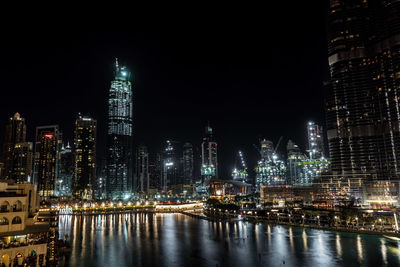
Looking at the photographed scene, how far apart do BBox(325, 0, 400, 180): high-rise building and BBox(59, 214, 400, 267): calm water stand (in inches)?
2185

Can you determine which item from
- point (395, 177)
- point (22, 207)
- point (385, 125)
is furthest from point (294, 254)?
point (385, 125)

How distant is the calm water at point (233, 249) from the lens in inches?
1676

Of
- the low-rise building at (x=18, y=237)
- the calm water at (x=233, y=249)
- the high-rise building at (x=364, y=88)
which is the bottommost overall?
the calm water at (x=233, y=249)

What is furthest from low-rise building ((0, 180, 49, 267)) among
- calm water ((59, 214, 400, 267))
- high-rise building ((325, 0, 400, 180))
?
high-rise building ((325, 0, 400, 180))

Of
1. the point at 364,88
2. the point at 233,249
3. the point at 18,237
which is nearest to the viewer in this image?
the point at 18,237

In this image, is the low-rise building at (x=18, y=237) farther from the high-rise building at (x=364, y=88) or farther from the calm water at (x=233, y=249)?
the high-rise building at (x=364, y=88)

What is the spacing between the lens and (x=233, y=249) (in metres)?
50.9

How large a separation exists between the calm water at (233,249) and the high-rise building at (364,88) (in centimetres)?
5550

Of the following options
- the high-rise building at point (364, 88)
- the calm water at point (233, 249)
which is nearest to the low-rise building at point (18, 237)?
the calm water at point (233, 249)

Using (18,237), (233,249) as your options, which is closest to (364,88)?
(233,249)

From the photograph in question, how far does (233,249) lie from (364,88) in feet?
314

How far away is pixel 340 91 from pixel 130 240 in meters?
103

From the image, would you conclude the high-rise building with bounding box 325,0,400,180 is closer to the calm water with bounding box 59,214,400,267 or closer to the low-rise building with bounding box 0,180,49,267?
the calm water with bounding box 59,214,400,267

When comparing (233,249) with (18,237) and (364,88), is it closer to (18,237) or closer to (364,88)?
(18,237)
